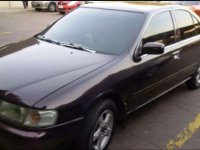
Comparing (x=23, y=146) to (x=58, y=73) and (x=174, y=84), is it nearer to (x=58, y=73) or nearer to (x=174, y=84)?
(x=58, y=73)

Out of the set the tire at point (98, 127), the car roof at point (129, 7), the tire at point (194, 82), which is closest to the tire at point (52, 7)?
the tire at point (194, 82)

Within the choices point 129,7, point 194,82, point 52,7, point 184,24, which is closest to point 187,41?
point 184,24

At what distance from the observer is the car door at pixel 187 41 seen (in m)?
5.34

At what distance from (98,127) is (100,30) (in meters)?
1.40

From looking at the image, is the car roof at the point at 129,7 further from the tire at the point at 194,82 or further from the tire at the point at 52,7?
the tire at the point at 52,7

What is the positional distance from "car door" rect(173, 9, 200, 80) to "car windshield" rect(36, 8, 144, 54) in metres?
1.04

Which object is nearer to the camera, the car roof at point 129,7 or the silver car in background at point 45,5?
the car roof at point 129,7

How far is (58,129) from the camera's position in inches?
124

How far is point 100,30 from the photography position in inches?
178

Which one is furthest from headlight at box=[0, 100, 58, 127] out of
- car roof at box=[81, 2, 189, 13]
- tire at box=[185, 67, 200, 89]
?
tire at box=[185, 67, 200, 89]

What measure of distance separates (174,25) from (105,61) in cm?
177

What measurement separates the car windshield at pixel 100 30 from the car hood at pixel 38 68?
23 centimetres

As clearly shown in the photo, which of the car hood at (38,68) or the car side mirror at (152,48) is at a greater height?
the car side mirror at (152,48)

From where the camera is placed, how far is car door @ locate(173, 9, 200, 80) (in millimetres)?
5340
